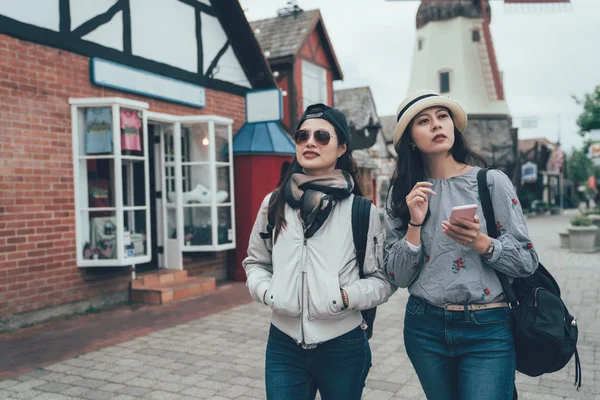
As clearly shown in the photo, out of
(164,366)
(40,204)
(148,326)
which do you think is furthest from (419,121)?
(40,204)

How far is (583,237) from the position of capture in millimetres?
12875

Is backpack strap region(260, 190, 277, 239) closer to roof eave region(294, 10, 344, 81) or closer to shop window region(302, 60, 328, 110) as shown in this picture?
roof eave region(294, 10, 344, 81)

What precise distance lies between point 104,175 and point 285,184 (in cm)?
529

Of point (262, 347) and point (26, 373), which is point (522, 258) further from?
point (26, 373)

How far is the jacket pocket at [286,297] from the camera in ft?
7.09

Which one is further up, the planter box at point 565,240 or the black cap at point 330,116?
the black cap at point 330,116

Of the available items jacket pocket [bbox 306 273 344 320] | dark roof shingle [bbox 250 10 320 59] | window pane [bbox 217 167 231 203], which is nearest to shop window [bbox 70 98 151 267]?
window pane [bbox 217 167 231 203]

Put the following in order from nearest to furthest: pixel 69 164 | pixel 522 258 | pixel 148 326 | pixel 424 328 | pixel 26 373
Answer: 1. pixel 522 258
2. pixel 424 328
3. pixel 26 373
4. pixel 148 326
5. pixel 69 164

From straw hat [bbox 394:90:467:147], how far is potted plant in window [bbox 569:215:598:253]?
12134 mm

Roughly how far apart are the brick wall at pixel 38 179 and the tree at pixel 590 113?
71.7 ft

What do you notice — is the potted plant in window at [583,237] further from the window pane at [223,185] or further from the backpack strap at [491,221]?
the backpack strap at [491,221]

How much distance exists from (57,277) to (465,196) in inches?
224

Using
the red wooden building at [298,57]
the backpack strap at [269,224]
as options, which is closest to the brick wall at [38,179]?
the backpack strap at [269,224]

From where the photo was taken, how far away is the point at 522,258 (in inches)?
79.8
